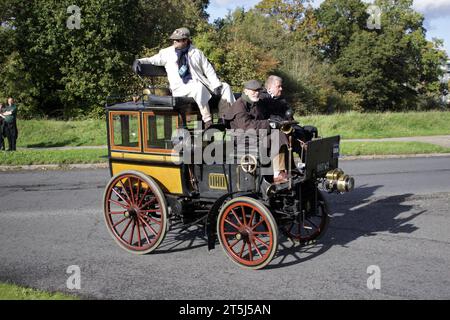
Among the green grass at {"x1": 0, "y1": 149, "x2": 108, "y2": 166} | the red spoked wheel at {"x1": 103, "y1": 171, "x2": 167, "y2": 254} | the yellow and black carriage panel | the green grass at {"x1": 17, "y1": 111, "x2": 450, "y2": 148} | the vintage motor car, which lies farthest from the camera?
the green grass at {"x1": 17, "y1": 111, "x2": 450, "y2": 148}

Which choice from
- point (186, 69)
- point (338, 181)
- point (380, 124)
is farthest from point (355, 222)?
point (380, 124)

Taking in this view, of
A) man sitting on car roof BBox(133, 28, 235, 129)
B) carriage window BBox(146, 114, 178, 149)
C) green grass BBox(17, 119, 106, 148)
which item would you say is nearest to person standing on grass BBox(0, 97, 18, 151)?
green grass BBox(17, 119, 106, 148)

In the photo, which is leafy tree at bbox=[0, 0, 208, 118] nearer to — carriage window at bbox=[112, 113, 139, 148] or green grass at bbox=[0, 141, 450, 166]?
green grass at bbox=[0, 141, 450, 166]

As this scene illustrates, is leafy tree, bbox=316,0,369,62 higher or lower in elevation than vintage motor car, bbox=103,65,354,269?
higher

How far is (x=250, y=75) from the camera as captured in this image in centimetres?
2772

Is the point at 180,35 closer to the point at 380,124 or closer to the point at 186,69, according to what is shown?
the point at 186,69

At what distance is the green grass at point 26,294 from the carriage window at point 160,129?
2.22 metres

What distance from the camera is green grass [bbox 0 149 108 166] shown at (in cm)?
1407

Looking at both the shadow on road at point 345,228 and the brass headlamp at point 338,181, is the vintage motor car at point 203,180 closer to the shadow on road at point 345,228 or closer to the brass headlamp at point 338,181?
the brass headlamp at point 338,181

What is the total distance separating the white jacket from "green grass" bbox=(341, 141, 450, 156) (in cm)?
972

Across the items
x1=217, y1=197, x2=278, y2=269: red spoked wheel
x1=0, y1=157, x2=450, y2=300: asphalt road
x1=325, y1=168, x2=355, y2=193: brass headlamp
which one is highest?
x1=325, y1=168, x2=355, y2=193: brass headlamp

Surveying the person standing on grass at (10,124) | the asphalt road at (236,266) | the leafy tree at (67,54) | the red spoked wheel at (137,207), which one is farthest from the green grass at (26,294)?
the leafy tree at (67,54)

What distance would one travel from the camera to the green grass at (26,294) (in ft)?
15.5
